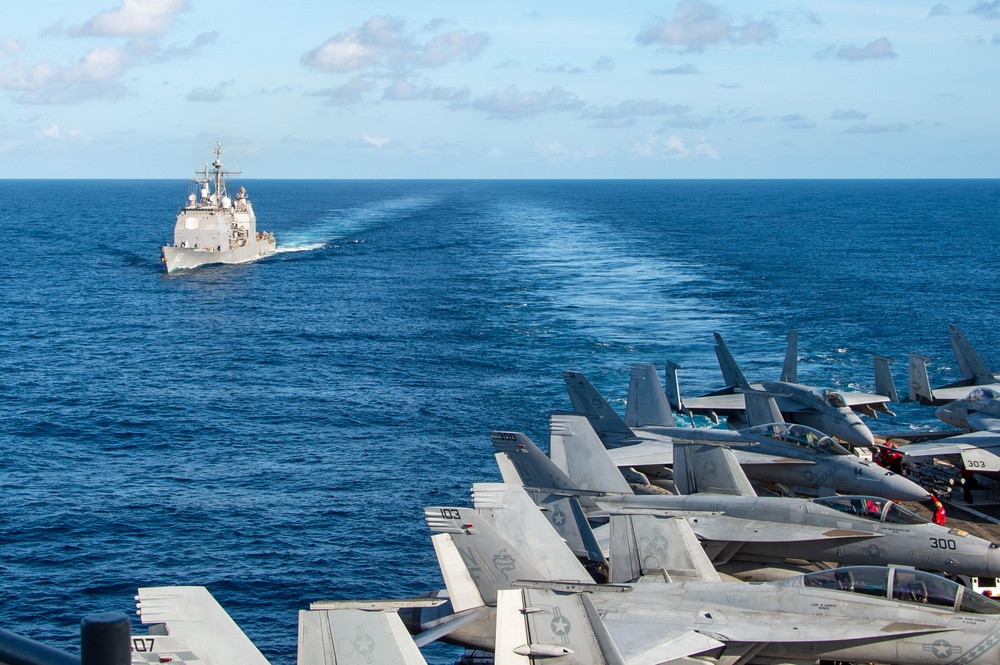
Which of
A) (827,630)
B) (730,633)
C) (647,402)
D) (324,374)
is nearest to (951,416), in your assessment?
(647,402)

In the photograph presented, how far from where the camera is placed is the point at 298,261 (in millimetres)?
146875

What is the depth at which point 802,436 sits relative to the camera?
37.7m

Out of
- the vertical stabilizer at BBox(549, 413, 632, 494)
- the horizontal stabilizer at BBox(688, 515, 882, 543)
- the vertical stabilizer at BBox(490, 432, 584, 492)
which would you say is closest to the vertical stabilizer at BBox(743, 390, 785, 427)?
the vertical stabilizer at BBox(549, 413, 632, 494)

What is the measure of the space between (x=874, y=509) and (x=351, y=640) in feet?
57.4

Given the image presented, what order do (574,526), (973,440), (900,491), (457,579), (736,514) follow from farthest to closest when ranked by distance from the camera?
(973,440)
(900,491)
(736,514)
(574,526)
(457,579)

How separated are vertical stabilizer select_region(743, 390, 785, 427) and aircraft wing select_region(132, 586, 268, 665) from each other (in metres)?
31.0

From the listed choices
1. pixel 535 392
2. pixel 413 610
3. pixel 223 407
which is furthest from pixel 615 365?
pixel 413 610

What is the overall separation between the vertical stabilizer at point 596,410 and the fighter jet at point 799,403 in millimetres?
7066

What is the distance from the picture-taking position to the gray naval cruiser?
137 meters

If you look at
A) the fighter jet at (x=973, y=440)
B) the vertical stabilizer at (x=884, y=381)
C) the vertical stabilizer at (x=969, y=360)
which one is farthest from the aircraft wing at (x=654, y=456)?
the vertical stabilizer at (x=969, y=360)

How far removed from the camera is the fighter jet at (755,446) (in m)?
35.1

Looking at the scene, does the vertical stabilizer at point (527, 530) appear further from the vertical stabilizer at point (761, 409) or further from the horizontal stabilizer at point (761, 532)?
the vertical stabilizer at point (761, 409)

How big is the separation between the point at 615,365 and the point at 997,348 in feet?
116

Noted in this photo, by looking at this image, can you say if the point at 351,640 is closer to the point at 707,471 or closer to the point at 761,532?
the point at 761,532
